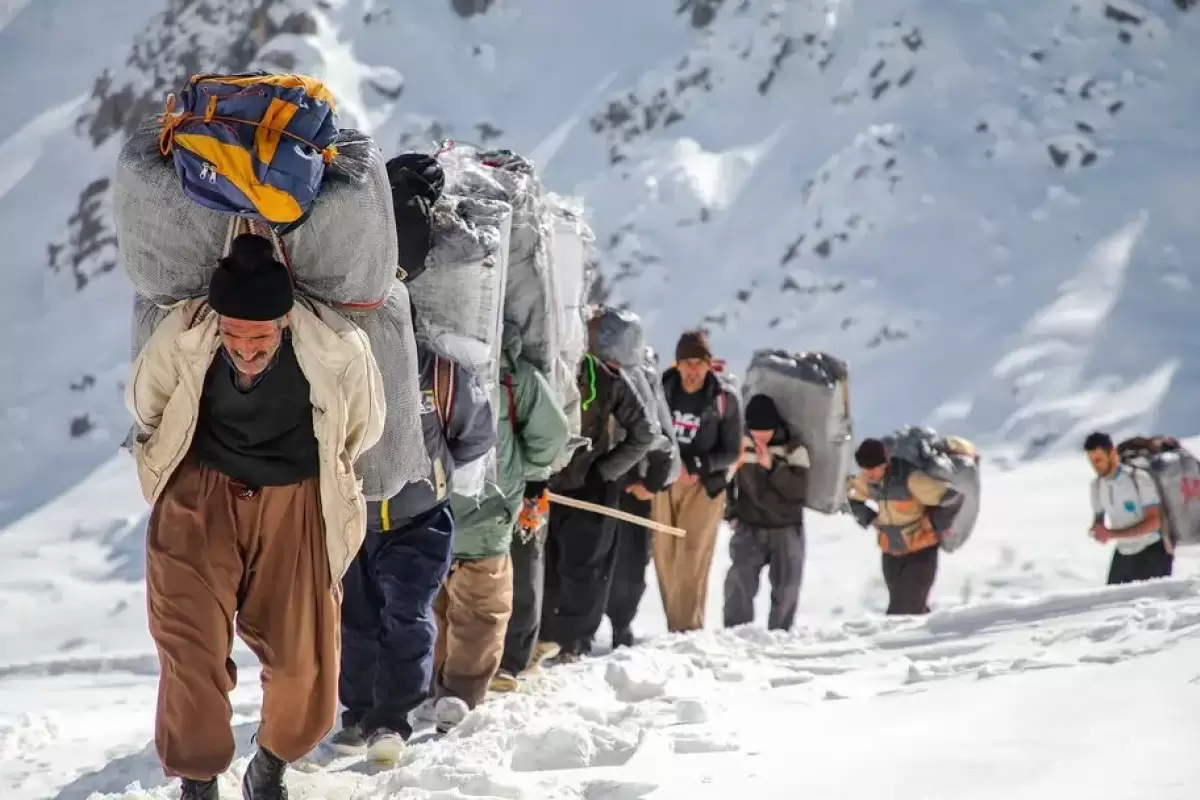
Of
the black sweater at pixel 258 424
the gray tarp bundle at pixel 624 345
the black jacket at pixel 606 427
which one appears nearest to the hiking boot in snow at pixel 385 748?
the black sweater at pixel 258 424

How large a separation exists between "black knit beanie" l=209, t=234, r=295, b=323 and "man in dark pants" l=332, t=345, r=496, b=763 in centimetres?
117

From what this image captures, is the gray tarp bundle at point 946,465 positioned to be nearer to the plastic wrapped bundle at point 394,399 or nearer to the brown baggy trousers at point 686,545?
the brown baggy trousers at point 686,545

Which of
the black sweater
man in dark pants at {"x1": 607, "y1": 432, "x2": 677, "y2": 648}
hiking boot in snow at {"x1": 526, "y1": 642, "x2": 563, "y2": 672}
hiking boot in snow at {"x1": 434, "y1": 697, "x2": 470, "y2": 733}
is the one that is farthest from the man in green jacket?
man in dark pants at {"x1": 607, "y1": 432, "x2": 677, "y2": 648}

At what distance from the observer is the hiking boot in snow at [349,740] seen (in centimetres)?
439

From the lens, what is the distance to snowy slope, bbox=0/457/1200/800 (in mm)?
3281

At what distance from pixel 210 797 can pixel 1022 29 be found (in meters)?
34.7

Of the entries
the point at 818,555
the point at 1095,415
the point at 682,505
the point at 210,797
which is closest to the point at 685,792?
the point at 210,797

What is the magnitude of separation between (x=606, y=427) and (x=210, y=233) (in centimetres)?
→ 412

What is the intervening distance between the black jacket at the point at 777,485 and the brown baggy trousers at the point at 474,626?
3.83 meters

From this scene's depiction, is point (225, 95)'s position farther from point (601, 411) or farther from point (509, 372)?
point (601, 411)

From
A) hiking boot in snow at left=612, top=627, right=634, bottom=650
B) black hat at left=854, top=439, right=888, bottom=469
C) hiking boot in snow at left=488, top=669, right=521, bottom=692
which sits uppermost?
black hat at left=854, top=439, right=888, bottom=469

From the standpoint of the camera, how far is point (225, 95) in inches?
128

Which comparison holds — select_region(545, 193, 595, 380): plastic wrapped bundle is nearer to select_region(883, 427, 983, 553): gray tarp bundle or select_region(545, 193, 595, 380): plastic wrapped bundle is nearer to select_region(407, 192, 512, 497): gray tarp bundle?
select_region(407, 192, 512, 497): gray tarp bundle

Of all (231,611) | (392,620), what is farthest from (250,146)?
(392,620)
